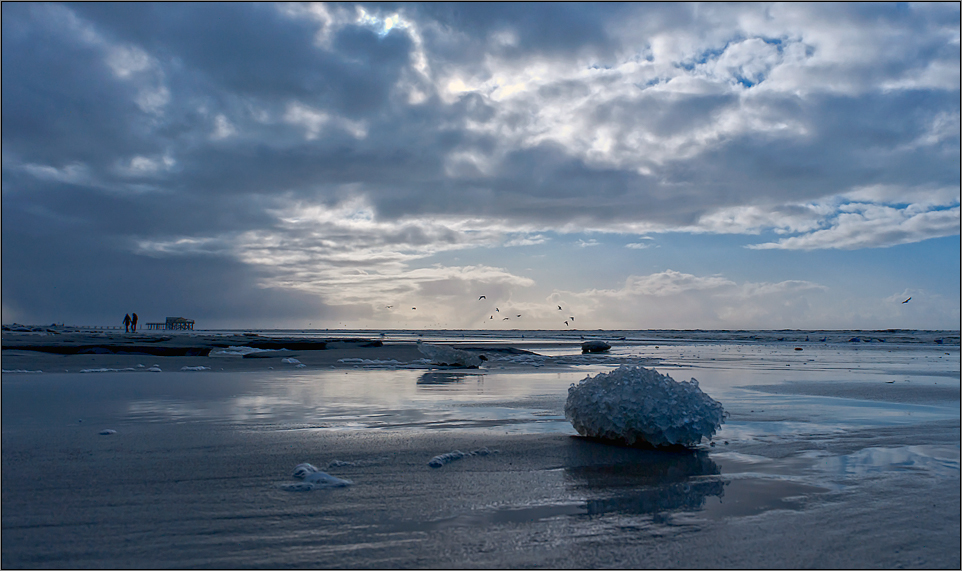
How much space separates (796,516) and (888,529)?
0.47 metres

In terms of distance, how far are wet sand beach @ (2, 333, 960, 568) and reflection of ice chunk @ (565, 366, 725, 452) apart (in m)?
0.17

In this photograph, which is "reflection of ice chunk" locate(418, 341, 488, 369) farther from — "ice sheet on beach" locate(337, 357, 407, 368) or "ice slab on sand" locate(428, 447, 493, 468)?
"ice slab on sand" locate(428, 447, 493, 468)

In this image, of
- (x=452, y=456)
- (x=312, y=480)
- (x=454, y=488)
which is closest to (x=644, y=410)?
(x=452, y=456)

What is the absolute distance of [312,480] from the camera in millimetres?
4035

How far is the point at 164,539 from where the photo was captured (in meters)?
2.91

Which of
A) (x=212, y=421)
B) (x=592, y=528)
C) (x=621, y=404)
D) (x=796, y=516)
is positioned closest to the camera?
(x=592, y=528)

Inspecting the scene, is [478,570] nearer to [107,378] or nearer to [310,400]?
[310,400]

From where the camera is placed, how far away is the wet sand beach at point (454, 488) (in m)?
2.87

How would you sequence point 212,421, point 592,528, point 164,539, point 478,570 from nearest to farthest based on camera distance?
point 478,570, point 164,539, point 592,528, point 212,421

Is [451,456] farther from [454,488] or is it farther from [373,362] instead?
[373,362]

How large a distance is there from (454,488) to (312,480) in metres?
1.03

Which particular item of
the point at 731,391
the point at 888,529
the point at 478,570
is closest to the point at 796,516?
the point at 888,529

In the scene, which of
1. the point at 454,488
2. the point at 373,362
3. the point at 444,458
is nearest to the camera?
the point at 454,488

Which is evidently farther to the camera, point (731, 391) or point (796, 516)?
point (731, 391)
